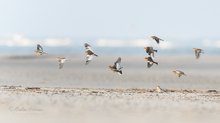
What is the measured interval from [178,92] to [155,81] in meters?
8.65

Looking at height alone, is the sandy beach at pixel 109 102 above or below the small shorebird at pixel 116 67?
below

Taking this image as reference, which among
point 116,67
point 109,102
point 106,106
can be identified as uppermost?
point 116,67

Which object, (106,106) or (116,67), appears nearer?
(106,106)

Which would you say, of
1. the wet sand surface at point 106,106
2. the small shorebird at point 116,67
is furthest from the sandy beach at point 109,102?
the small shorebird at point 116,67

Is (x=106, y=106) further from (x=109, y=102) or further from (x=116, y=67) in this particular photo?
(x=116, y=67)

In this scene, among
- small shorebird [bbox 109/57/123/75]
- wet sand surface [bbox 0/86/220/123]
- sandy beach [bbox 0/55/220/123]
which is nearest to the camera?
wet sand surface [bbox 0/86/220/123]

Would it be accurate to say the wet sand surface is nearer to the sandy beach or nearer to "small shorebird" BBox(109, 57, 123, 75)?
the sandy beach

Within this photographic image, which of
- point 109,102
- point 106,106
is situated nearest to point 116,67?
point 109,102

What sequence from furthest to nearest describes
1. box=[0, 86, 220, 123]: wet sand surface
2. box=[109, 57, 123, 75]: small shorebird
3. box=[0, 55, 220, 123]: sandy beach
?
1. box=[109, 57, 123, 75]: small shorebird
2. box=[0, 55, 220, 123]: sandy beach
3. box=[0, 86, 220, 123]: wet sand surface

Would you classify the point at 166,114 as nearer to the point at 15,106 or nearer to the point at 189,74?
the point at 15,106

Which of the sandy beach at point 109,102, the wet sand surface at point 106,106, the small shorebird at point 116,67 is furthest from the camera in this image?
the small shorebird at point 116,67

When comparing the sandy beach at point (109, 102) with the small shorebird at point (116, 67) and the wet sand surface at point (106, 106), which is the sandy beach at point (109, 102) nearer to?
the wet sand surface at point (106, 106)

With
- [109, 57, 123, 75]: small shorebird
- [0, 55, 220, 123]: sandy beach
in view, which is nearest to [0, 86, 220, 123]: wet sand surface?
[0, 55, 220, 123]: sandy beach

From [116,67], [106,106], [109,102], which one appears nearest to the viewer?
[106,106]
